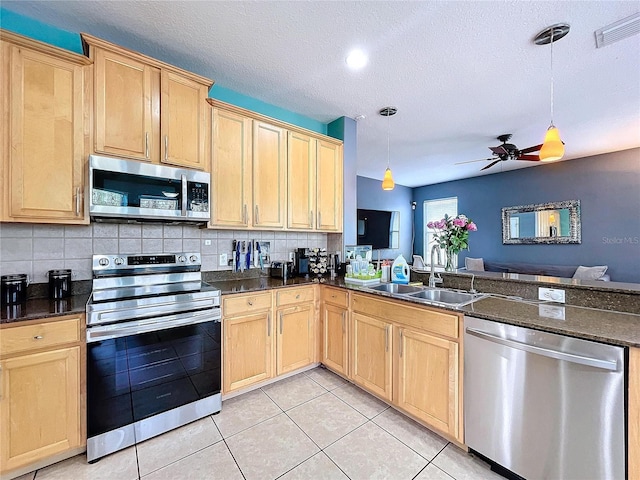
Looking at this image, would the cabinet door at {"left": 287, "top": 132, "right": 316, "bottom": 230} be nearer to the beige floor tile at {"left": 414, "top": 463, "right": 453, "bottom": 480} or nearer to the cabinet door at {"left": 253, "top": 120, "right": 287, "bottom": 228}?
the cabinet door at {"left": 253, "top": 120, "right": 287, "bottom": 228}

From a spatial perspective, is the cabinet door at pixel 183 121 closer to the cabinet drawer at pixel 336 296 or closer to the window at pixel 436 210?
the cabinet drawer at pixel 336 296

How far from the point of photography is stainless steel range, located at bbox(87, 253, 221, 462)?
5.17ft

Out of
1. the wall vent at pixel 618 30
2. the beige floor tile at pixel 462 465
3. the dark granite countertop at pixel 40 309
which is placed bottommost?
the beige floor tile at pixel 462 465

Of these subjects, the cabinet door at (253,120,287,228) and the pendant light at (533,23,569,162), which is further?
the cabinet door at (253,120,287,228)

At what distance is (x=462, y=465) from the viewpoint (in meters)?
1.58

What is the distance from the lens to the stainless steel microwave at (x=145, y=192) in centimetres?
175

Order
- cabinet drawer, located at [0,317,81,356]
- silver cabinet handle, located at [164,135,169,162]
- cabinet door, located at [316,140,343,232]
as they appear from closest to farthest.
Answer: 1. cabinet drawer, located at [0,317,81,356]
2. silver cabinet handle, located at [164,135,169,162]
3. cabinet door, located at [316,140,343,232]

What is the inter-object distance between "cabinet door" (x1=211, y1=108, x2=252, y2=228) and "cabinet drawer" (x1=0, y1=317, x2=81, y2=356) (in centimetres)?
112

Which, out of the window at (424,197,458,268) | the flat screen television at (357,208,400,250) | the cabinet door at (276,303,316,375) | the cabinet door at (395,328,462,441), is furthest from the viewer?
the window at (424,197,458,268)

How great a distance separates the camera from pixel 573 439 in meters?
1.24

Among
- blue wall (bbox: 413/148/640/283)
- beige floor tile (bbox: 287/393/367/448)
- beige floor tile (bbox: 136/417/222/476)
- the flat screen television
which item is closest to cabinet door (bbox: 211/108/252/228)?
beige floor tile (bbox: 136/417/222/476)

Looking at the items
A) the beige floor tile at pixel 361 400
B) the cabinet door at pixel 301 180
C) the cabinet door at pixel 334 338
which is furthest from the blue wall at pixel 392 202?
the beige floor tile at pixel 361 400

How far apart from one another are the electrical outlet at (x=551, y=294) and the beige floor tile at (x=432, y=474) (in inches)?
50.1

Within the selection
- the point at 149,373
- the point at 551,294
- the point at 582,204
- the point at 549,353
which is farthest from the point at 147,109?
the point at 582,204
